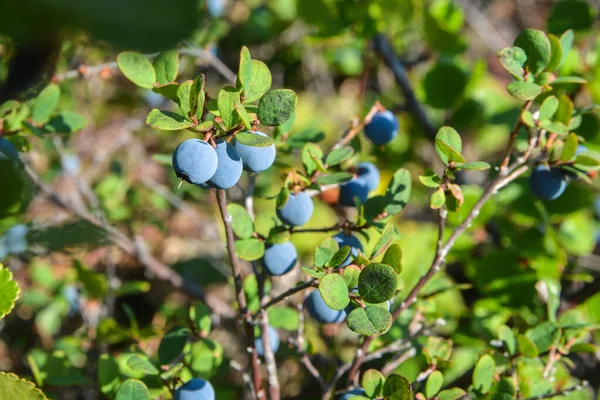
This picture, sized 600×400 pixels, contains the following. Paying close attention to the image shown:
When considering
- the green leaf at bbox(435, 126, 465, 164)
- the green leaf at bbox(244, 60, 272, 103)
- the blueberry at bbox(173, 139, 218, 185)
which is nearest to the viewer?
the blueberry at bbox(173, 139, 218, 185)

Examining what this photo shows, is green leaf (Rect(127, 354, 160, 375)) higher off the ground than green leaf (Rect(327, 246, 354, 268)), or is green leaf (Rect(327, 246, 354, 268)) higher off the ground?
green leaf (Rect(327, 246, 354, 268))

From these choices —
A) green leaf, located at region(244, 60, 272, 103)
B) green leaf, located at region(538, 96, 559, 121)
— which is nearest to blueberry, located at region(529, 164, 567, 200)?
green leaf, located at region(538, 96, 559, 121)

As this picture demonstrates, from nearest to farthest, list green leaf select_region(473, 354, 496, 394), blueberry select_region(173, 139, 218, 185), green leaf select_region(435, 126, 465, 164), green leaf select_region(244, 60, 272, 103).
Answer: blueberry select_region(173, 139, 218, 185)
green leaf select_region(244, 60, 272, 103)
green leaf select_region(435, 126, 465, 164)
green leaf select_region(473, 354, 496, 394)

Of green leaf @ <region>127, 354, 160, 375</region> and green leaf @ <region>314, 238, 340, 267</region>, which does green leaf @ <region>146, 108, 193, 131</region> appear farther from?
green leaf @ <region>127, 354, 160, 375</region>

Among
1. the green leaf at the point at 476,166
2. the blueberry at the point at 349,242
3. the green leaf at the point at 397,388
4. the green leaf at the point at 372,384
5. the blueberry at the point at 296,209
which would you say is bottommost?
the green leaf at the point at 372,384

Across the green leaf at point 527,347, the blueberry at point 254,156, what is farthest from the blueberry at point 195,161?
the green leaf at point 527,347

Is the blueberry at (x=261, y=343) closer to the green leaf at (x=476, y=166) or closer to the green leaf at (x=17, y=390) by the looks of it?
the green leaf at (x=17, y=390)
